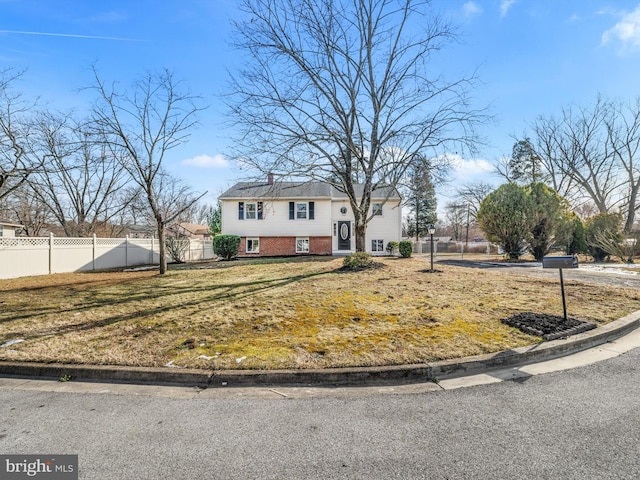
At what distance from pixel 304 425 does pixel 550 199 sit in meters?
21.5

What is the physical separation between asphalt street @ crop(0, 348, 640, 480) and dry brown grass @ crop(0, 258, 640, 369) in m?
0.65

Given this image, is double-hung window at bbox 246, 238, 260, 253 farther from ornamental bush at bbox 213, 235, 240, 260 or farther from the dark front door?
the dark front door

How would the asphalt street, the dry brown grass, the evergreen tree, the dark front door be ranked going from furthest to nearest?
the evergreen tree, the dark front door, the dry brown grass, the asphalt street

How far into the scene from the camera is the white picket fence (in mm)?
11383

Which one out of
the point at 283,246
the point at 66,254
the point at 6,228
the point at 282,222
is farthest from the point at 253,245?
the point at 6,228

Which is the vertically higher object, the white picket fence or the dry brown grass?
the white picket fence

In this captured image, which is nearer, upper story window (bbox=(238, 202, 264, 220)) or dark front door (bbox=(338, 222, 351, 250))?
upper story window (bbox=(238, 202, 264, 220))

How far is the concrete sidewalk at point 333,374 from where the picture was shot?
332 centimetres

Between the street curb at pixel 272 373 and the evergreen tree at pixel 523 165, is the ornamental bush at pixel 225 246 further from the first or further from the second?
the evergreen tree at pixel 523 165

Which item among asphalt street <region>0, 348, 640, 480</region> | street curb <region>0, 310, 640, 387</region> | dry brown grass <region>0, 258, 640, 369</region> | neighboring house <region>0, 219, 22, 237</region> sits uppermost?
neighboring house <region>0, 219, 22, 237</region>

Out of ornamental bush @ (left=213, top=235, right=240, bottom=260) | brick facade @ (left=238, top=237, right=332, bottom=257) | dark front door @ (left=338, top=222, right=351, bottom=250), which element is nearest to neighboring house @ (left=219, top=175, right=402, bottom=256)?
brick facade @ (left=238, top=237, right=332, bottom=257)

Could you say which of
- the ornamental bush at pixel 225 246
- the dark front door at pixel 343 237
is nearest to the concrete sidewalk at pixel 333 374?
the ornamental bush at pixel 225 246

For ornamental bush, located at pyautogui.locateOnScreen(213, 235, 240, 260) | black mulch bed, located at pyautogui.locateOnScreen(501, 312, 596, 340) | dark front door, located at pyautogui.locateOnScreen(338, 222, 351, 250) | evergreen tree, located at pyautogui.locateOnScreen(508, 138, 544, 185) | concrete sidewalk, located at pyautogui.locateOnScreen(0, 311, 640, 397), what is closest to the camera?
concrete sidewalk, located at pyautogui.locateOnScreen(0, 311, 640, 397)

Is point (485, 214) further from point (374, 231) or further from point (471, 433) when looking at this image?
point (471, 433)
